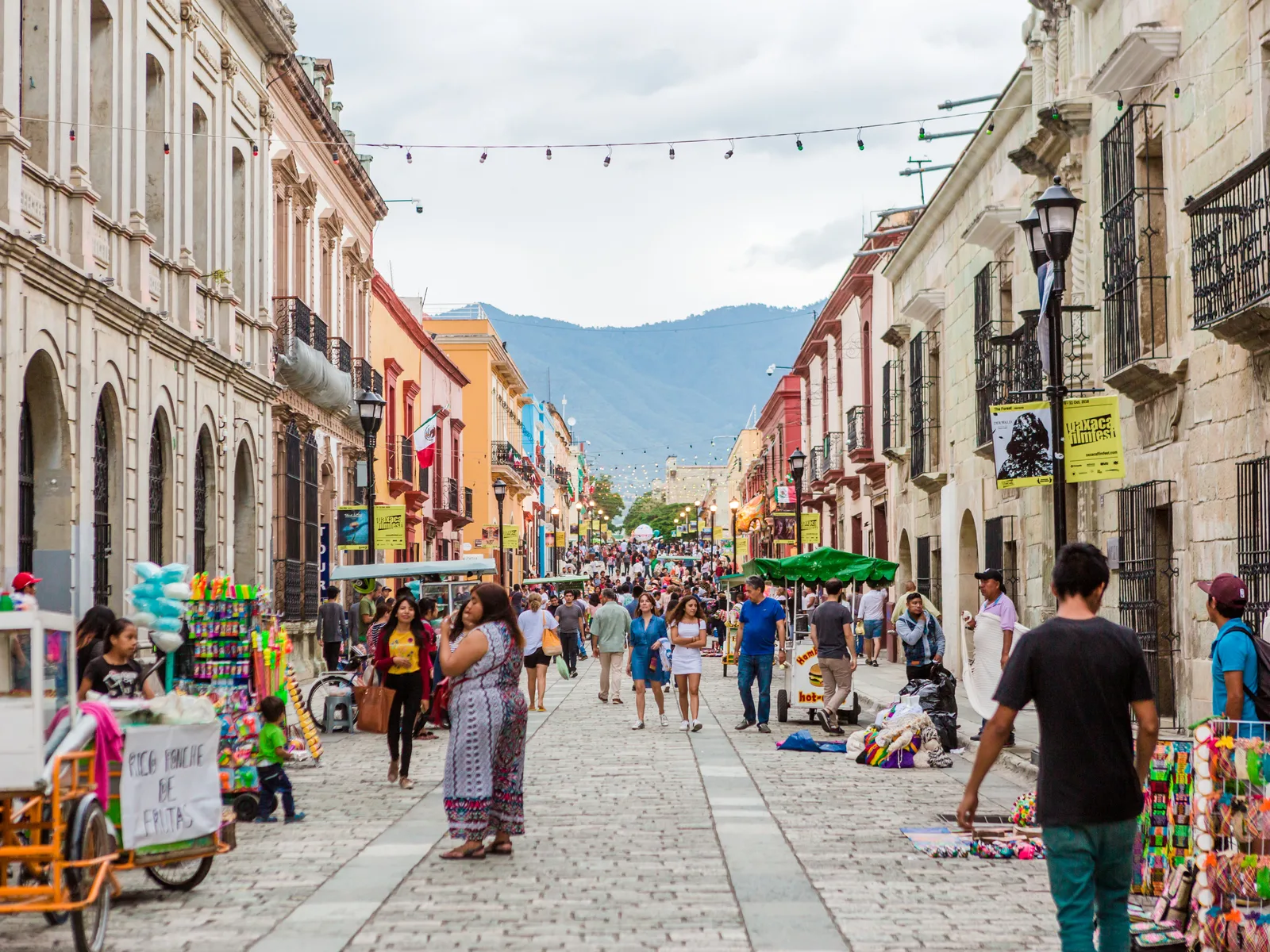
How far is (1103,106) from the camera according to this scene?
54.4 ft

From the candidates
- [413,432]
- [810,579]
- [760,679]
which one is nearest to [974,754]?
[760,679]

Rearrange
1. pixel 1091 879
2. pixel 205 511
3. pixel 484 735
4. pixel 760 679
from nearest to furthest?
pixel 1091 879 < pixel 484 735 < pixel 760 679 < pixel 205 511

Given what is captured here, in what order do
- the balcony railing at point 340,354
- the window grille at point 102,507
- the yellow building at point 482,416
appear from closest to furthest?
the window grille at point 102,507, the balcony railing at point 340,354, the yellow building at point 482,416

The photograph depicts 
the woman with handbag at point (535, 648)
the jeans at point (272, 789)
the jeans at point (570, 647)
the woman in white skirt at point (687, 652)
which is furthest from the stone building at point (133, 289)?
the woman in white skirt at point (687, 652)

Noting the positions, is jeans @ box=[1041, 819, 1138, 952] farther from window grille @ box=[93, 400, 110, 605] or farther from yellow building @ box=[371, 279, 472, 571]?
yellow building @ box=[371, 279, 472, 571]

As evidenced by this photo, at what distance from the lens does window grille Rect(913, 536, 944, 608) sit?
28.0 m

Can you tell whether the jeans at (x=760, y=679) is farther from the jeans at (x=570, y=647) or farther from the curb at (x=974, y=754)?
the jeans at (x=570, y=647)

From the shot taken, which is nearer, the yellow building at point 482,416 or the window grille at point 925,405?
the window grille at point 925,405

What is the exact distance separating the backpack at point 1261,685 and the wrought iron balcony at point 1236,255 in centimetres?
391

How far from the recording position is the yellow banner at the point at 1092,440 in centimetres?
1224

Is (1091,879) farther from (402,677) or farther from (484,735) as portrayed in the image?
(402,677)

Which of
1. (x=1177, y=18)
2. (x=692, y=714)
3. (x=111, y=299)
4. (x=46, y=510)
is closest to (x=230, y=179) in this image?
(x=111, y=299)

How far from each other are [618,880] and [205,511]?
52.6 ft

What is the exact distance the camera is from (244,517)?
25.7 m
